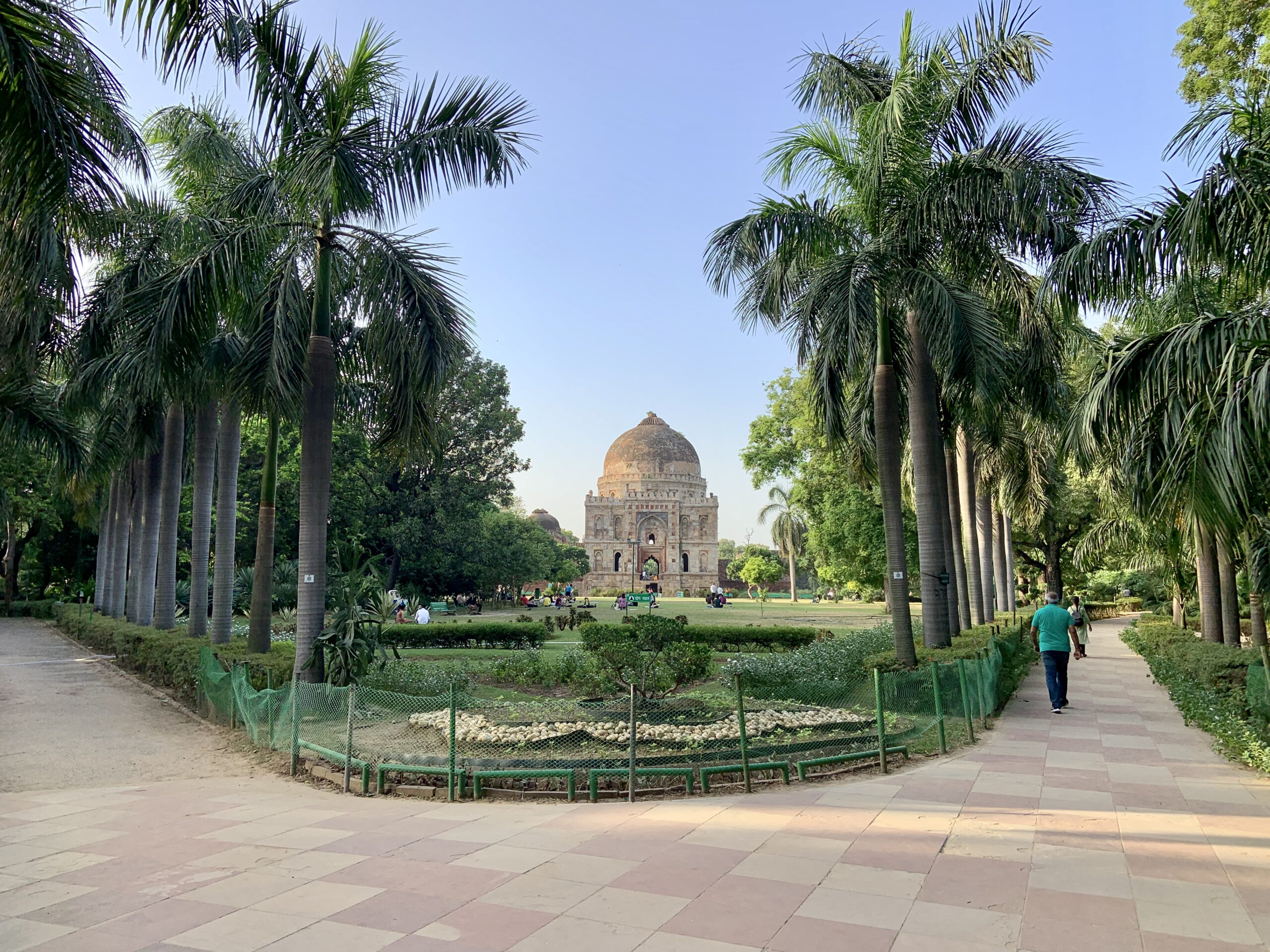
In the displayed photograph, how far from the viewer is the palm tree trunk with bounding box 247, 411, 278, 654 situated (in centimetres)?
1362

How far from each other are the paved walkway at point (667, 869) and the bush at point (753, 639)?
14870 millimetres

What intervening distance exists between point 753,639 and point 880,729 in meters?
15.0

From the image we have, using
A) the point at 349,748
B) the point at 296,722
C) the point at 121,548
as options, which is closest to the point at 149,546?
the point at 121,548

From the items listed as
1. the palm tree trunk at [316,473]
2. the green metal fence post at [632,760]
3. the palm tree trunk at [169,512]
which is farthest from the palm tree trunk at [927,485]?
the palm tree trunk at [169,512]

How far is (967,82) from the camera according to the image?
12.6m

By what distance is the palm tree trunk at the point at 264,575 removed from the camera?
44.7ft

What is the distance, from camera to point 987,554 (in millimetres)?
24750

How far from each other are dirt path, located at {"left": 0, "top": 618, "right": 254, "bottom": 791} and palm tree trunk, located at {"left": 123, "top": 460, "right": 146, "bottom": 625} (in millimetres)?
3245

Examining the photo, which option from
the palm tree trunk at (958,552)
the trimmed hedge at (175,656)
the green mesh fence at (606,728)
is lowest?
the green mesh fence at (606,728)

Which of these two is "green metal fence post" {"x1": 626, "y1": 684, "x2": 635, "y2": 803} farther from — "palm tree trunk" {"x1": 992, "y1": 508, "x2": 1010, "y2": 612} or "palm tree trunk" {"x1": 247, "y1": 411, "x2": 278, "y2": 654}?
"palm tree trunk" {"x1": 992, "y1": 508, "x2": 1010, "y2": 612}

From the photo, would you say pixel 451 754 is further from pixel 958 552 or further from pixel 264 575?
pixel 958 552

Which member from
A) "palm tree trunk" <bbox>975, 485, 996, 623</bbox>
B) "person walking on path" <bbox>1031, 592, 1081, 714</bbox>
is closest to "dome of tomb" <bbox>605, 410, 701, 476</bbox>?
"palm tree trunk" <bbox>975, 485, 996, 623</bbox>

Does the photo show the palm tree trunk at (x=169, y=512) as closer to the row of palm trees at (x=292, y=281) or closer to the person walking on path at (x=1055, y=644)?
the row of palm trees at (x=292, y=281)

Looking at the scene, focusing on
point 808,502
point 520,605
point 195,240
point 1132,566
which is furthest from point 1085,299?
point 520,605
